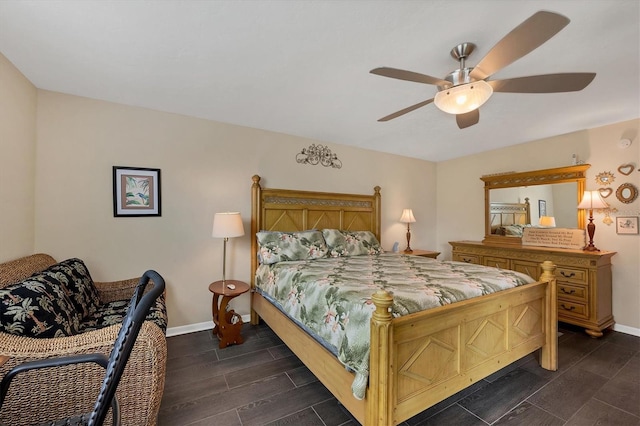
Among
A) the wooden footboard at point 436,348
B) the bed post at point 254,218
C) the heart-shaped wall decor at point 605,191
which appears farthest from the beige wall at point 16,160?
the heart-shaped wall decor at point 605,191

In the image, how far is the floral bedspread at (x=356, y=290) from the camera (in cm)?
153

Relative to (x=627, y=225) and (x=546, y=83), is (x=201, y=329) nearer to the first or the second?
(x=546, y=83)

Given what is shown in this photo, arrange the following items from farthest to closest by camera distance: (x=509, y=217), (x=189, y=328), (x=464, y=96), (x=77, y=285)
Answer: (x=509, y=217), (x=189, y=328), (x=77, y=285), (x=464, y=96)

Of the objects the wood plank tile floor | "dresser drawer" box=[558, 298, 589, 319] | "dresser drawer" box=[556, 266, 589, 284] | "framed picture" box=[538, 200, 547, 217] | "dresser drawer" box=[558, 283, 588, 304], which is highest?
"framed picture" box=[538, 200, 547, 217]

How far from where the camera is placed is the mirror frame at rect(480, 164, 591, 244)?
130 inches

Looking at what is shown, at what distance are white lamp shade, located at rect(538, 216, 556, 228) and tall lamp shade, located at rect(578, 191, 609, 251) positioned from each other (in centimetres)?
42

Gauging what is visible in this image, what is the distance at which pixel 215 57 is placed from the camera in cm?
193

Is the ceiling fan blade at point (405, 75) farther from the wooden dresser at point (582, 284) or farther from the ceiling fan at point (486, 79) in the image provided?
the wooden dresser at point (582, 284)

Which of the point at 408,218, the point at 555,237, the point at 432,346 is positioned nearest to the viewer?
the point at 432,346

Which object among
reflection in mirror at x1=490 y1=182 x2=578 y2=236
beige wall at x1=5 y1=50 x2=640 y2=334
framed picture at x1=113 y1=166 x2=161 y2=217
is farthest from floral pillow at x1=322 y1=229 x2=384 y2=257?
reflection in mirror at x1=490 y1=182 x2=578 y2=236

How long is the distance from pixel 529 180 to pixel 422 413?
139 inches

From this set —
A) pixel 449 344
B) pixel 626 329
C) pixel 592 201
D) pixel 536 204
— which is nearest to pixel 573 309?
pixel 626 329

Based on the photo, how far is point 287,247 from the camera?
3.06 meters

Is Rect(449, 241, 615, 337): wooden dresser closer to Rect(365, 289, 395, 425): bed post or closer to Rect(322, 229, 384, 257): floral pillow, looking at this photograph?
Rect(322, 229, 384, 257): floral pillow
